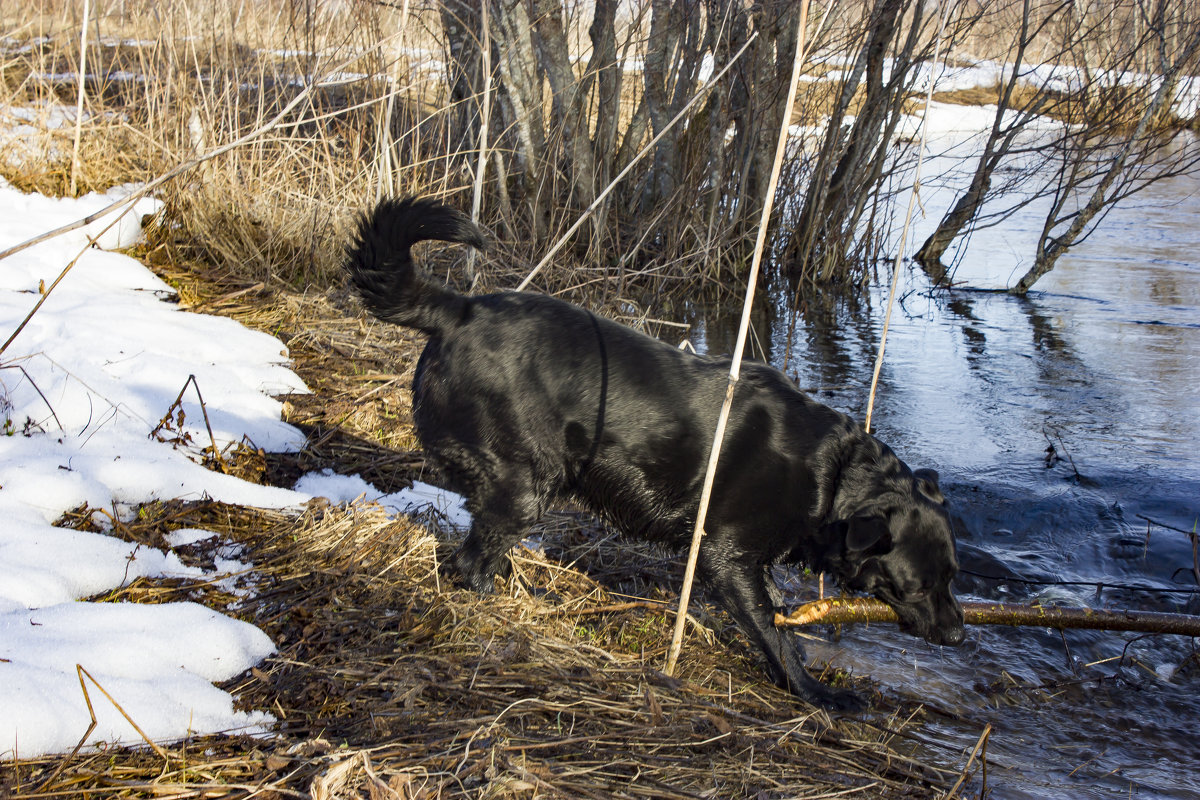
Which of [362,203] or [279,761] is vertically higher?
[362,203]

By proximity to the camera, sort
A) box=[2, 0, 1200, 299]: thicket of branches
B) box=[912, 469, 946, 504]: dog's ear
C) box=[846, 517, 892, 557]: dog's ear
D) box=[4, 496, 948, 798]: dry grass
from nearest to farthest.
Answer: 1. box=[4, 496, 948, 798]: dry grass
2. box=[846, 517, 892, 557]: dog's ear
3. box=[912, 469, 946, 504]: dog's ear
4. box=[2, 0, 1200, 299]: thicket of branches

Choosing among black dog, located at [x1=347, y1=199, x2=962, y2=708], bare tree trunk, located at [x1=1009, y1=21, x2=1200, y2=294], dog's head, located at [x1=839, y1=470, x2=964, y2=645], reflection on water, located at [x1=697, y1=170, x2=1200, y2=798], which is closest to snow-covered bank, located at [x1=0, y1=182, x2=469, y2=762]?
black dog, located at [x1=347, y1=199, x2=962, y2=708]

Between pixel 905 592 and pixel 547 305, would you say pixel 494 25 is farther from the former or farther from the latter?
pixel 905 592

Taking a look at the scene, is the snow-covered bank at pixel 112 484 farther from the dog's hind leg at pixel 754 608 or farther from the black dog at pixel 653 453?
the dog's hind leg at pixel 754 608

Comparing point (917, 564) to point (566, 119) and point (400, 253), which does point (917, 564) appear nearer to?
point (400, 253)

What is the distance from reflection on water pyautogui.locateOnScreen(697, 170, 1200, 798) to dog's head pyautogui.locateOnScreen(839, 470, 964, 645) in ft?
1.01

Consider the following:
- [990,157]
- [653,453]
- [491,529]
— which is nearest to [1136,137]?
[990,157]

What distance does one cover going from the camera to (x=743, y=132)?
8312 mm

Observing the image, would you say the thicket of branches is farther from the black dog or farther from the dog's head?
the dog's head

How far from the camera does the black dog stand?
10.1 ft

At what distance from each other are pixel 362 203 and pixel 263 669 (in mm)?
4381

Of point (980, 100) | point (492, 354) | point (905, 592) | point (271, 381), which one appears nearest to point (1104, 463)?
point (905, 592)

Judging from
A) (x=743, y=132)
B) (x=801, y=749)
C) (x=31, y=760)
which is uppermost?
(x=743, y=132)

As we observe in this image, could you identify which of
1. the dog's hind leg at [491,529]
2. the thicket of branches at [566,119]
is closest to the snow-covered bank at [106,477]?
the dog's hind leg at [491,529]
